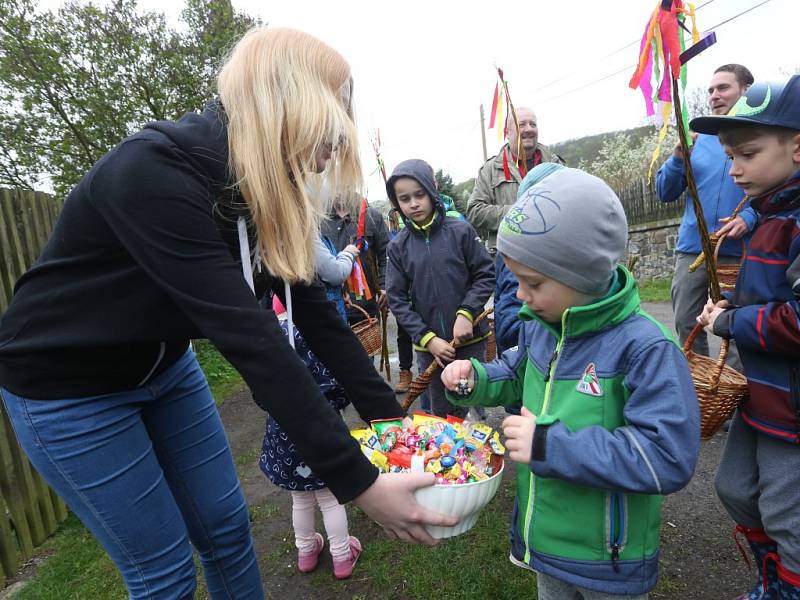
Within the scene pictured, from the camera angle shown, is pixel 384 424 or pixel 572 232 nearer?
pixel 572 232

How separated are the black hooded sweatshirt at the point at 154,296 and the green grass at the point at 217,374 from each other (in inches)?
181

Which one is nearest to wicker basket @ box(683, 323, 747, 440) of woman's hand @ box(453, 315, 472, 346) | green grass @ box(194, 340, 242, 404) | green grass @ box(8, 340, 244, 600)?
woman's hand @ box(453, 315, 472, 346)

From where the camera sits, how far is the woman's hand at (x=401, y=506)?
4.00 feet

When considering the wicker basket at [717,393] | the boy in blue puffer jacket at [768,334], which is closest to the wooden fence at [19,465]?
the wicker basket at [717,393]

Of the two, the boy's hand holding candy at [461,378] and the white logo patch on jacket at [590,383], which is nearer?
the white logo patch on jacket at [590,383]

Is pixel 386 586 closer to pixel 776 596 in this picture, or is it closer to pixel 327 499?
pixel 327 499

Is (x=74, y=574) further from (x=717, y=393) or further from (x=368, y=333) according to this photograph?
(x=717, y=393)

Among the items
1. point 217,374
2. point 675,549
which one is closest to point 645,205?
point 217,374

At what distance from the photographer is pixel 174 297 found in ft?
3.60

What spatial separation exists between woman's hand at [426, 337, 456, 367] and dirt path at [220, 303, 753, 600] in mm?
1044

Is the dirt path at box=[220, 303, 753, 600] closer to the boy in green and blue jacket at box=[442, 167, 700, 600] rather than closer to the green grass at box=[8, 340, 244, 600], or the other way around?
the green grass at box=[8, 340, 244, 600]

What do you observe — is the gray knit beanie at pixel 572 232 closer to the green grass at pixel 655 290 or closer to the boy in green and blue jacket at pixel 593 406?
the boy in green and blue jacket at pixel 593 406

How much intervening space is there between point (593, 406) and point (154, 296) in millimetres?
1165

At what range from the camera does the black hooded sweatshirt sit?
3.51 ft
